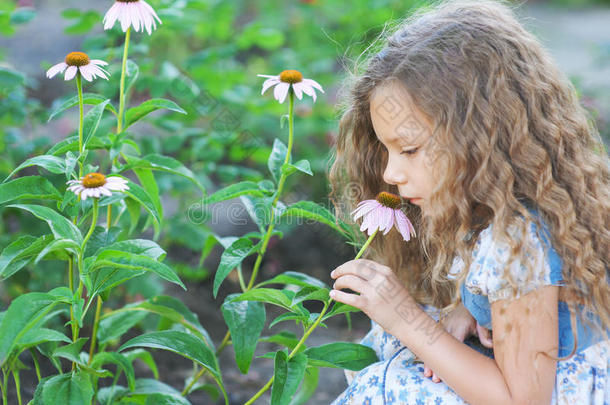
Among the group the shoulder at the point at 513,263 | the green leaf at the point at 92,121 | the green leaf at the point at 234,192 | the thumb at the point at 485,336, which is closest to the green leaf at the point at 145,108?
the green leaf at the point at 92,121

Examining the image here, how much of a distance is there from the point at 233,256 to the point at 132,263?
259 millimetres

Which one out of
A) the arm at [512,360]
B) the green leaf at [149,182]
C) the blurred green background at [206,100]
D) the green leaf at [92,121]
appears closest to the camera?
the arm at [512,360]

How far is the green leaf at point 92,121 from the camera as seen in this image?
4.00 ft

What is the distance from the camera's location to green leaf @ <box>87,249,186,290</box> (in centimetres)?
105

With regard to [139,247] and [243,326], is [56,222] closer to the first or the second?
[139,247]

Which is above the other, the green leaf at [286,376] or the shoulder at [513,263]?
the shoulder at [513,263]

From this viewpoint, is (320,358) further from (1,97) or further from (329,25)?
(329,25)

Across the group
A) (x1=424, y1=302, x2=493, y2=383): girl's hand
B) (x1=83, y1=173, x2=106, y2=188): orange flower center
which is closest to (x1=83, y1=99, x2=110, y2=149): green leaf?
(x1=83, y1=173, x2=106, y2=188): orange flower center

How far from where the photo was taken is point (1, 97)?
6.81ft

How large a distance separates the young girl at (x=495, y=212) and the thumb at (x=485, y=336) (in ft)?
0.16

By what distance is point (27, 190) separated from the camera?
1.19 metres

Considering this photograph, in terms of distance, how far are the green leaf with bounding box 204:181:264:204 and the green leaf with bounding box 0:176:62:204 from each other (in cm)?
28

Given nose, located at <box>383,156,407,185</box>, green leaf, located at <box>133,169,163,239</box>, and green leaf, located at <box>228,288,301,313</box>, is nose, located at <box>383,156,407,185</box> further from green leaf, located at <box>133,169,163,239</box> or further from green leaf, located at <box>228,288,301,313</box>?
green leaf, located at <box>133,169,163,239</box>

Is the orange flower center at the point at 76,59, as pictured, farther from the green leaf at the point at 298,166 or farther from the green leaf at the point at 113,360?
the green leaf at the point at 113,360
